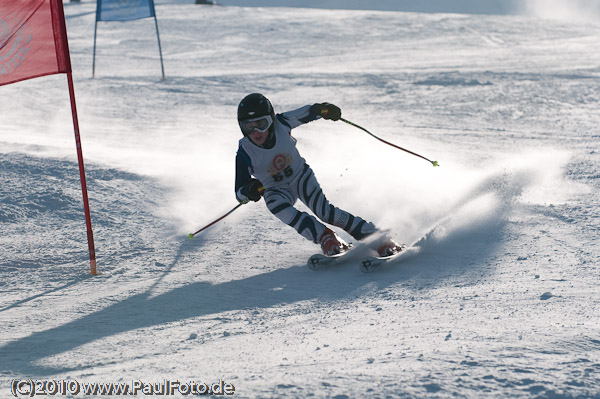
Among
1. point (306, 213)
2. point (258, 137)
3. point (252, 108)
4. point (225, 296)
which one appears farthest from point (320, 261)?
point (252, 108)

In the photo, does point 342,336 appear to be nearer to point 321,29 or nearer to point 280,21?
point 321,29

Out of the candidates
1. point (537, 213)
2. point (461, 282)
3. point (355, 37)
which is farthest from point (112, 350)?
point (355, 37)

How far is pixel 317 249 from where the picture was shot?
5441 millimetres

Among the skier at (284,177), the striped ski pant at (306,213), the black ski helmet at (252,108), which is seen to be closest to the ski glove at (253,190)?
the skier at (284,177)

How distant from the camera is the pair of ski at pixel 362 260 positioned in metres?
4.71

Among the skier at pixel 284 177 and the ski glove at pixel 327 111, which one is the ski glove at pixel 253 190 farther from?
the ski glove at pixel 327 111

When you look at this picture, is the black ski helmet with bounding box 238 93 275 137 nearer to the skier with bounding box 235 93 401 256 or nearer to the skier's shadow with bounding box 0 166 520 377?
the skier with bounding box 235 93 401 256

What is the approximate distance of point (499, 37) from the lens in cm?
2041

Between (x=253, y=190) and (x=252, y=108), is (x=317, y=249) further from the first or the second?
(x=252, y=108)

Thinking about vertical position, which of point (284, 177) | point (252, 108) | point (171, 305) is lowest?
point (171, 305)

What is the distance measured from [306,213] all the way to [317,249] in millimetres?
428

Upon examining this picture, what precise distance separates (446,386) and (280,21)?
2194 centimetres

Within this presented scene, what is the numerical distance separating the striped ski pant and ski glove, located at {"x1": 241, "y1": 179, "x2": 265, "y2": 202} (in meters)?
0.29

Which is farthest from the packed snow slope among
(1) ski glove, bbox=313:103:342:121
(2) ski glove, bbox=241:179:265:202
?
(1) ski glove, bbox=313:103:342:121
